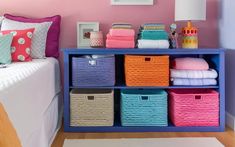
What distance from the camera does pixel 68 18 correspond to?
3156 mm

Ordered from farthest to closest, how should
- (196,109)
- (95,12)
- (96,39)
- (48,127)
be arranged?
(95,12)
(96,39)
(196,109)
(48,127)

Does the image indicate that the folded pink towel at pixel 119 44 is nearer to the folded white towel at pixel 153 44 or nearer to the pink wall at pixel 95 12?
the folded white towel at pixel 153 44

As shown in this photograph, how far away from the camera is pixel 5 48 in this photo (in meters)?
2.63

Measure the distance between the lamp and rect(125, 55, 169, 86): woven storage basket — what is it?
0.97ft

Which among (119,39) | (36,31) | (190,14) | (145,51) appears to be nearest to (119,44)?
(119,39)

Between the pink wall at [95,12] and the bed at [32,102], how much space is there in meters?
0.54

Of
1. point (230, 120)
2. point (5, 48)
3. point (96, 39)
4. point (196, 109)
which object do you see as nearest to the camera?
point (5, 48)

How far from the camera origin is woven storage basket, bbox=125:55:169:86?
2.75 metres

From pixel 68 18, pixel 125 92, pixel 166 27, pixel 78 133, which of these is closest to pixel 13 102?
pixel 78 133

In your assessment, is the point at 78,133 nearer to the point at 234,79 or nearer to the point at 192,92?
Answer: the point at 192,92

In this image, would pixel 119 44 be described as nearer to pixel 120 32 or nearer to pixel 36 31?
pixel 120 32

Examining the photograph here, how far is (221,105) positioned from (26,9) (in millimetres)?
1997

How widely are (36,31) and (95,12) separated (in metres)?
0.60

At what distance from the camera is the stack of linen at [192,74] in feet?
9.04
